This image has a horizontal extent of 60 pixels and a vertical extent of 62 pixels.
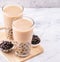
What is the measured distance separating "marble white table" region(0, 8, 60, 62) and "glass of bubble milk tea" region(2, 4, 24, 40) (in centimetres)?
17

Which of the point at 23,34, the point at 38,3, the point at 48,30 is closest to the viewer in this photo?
the point at 23,34

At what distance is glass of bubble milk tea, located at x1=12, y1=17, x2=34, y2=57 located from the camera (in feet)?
2.62

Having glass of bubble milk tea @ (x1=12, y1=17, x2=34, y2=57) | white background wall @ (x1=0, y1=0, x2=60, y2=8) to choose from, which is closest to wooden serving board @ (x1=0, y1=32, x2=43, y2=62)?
glass of bubble milk tea @ (x1=12, y1=17, x2=34, y2=57)

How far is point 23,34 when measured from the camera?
80 centimetres

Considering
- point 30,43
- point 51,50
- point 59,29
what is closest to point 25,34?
point 30,43

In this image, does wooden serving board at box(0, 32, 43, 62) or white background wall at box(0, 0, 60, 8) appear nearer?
wooden serving board at box(0, 32, 43, 62)

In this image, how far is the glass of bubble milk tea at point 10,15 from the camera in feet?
2.79

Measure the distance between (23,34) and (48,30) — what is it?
0.38m

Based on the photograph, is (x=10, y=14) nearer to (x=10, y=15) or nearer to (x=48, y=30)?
(x=10, y=15)

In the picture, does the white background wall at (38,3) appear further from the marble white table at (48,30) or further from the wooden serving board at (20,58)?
the wooden serving board at (20,58)

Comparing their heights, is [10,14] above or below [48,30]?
above

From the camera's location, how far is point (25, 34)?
801 millimetres

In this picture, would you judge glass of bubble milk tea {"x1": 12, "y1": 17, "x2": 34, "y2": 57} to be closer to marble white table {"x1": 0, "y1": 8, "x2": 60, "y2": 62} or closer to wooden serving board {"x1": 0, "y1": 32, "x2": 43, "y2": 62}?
wooden serving board {"x1": 0, "y1": 32, "x2": 43, "y2": 62}

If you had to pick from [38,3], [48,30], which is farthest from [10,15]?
[38,3]
